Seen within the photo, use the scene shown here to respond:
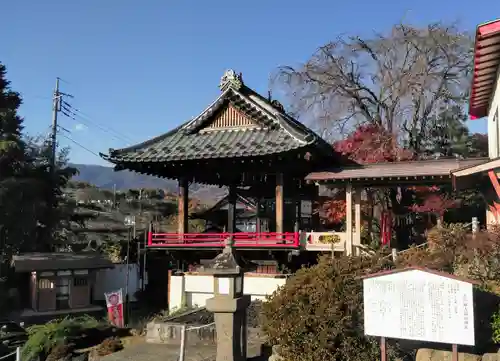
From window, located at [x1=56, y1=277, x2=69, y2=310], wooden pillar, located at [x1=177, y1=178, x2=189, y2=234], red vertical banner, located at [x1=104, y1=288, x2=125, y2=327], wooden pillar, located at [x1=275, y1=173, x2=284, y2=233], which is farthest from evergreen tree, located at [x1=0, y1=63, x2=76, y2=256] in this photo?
wooden pillar, located at [x1=275, y1=173, x2=284, y2=233]

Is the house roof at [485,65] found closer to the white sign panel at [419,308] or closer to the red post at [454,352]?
the white sign panel at [419,308]

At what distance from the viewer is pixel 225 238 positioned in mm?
19750

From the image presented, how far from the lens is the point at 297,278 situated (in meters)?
11.5

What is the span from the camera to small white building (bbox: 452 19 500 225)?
12039 millimetres

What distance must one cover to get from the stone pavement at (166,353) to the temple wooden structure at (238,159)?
5.13 metres

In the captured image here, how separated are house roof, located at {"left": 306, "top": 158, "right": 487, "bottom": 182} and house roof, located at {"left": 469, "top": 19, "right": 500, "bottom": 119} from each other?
215cm

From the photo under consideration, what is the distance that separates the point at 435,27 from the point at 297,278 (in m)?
24.6

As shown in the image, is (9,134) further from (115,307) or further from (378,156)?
(378,156)

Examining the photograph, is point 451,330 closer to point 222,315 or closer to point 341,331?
point 341,331

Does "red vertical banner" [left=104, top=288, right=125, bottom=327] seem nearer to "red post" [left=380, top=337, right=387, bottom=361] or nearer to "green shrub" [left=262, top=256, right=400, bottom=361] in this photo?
"green shrub" [left=262, top=256, right=400, bottom=361]

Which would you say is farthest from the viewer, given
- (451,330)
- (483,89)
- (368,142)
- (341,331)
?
(368,142)

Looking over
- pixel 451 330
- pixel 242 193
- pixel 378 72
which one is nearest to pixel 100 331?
pixel 242 193

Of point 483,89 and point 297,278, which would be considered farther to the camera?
point 483,89

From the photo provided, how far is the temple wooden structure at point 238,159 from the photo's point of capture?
769 inches
